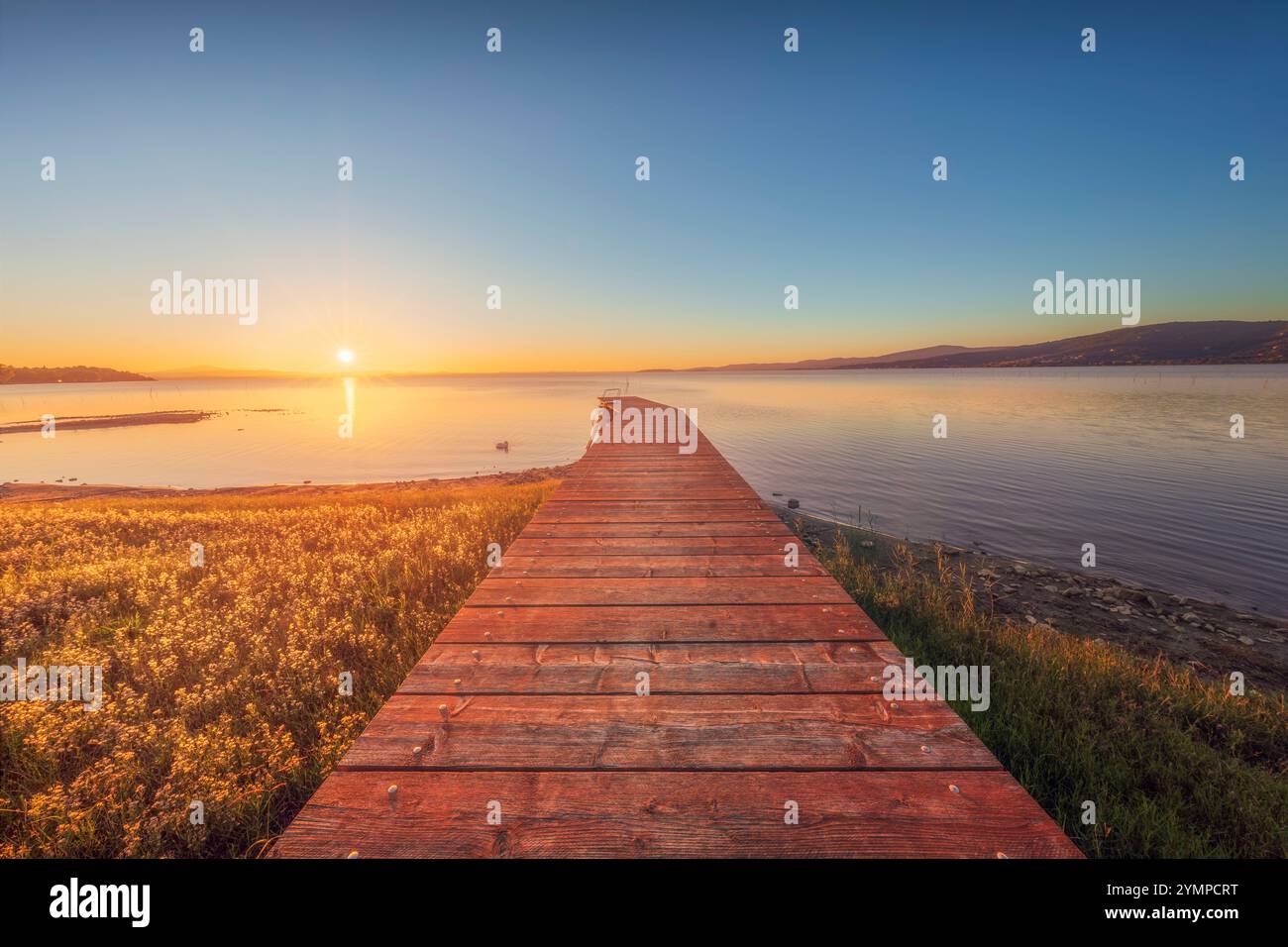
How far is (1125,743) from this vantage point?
3418 mm

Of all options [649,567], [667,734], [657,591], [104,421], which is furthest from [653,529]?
[104,421]

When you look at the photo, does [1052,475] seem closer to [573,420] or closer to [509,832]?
[509,832]

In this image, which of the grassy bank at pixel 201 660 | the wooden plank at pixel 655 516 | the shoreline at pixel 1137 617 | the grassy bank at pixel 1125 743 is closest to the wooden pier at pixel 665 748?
the grassy bank at pixel 201 660

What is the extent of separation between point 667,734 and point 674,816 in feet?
1.46

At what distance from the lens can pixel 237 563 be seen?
626 cm

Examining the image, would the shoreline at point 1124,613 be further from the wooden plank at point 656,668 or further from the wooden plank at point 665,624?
the wooden plank at point 656,668

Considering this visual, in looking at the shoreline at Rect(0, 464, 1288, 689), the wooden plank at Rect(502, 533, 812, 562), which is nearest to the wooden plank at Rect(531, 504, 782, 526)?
the wooden plank at Rect(502, 533, 812, 562)

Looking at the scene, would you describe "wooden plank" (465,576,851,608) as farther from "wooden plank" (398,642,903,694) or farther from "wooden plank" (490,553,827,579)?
"wooden plank" (398,642,903,694)

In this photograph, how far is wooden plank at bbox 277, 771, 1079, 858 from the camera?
62.2 inches

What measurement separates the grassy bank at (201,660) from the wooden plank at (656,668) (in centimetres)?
113

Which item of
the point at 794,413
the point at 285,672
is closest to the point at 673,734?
the point at 285,672

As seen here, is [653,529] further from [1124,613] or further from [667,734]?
[1124,613]

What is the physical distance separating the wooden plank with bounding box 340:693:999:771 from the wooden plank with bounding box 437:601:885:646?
2.01ft
